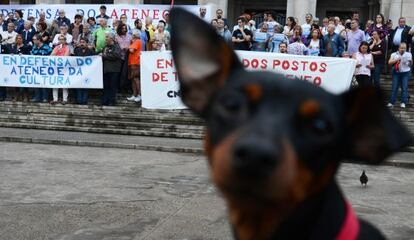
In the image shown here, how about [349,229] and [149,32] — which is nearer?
[349,229]

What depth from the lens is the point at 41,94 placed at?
1562cm

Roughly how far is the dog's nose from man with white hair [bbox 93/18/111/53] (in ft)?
44.0

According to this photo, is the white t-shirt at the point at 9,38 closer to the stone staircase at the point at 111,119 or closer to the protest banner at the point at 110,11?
the stone staircase at the point at 111,119

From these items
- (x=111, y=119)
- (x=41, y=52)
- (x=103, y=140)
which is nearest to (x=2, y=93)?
(x=41, y=52)

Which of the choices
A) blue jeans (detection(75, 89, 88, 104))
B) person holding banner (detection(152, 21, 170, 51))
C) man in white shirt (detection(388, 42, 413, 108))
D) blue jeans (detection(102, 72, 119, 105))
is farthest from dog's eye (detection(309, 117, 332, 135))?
blue jeans (detection(75, 89, 88, 104))

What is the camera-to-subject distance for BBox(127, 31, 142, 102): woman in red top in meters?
14.5

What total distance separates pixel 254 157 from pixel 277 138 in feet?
0.38

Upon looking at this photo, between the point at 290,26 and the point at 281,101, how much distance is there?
44.6 feet

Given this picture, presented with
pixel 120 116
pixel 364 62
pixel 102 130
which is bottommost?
pixel 102 130

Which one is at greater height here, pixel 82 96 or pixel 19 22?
pixel 19 22

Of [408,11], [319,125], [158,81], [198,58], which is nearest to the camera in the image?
[319,125]

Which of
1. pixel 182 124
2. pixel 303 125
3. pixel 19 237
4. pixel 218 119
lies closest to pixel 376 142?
pixel 303 125

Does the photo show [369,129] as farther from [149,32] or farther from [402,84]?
[149,32]

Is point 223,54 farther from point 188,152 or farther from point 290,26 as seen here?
point 290,26
